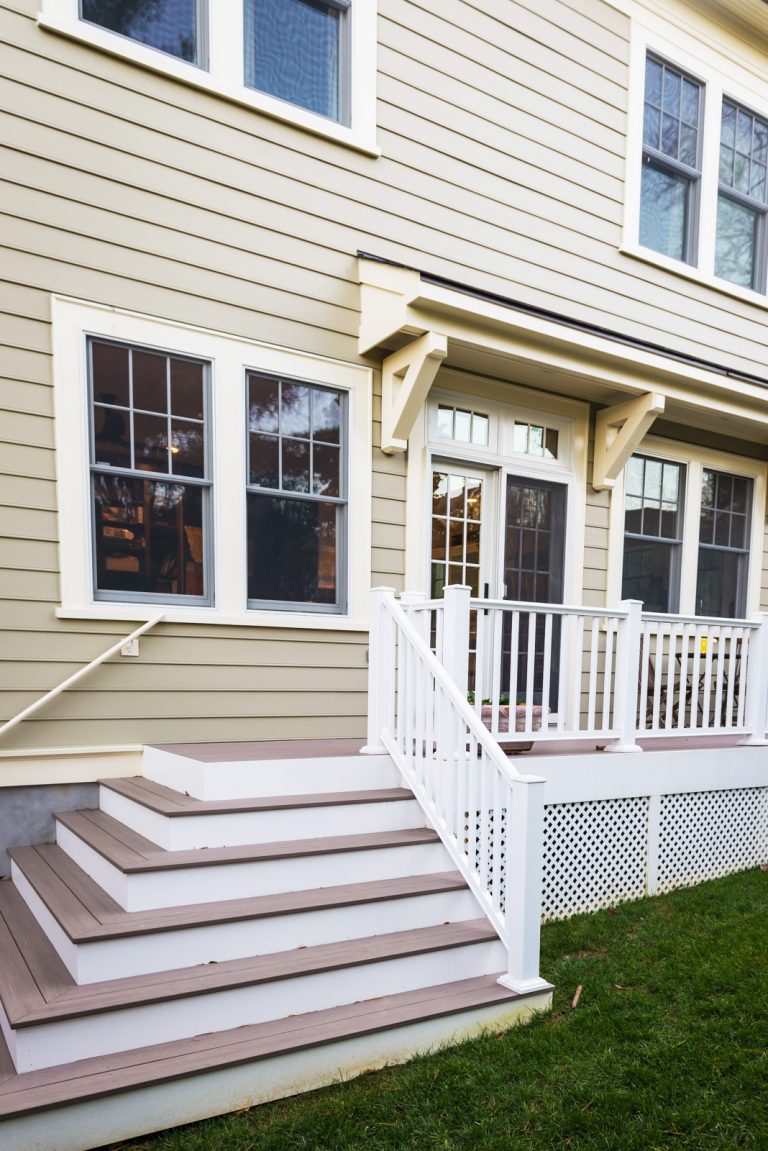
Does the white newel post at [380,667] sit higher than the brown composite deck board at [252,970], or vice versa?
the white newel post at [380,667]

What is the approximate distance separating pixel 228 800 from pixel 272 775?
0.23 m

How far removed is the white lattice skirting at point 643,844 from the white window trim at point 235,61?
14.0 feet

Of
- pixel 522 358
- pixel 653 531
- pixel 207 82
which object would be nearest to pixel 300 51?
pixel 207 82

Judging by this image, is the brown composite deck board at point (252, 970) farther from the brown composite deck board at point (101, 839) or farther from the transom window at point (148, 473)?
the transom window at point (148, 473)

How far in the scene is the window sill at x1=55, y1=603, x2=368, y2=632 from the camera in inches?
142

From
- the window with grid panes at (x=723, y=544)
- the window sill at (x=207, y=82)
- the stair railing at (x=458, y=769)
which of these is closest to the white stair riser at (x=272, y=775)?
the stair railing at (x=458, y=769)

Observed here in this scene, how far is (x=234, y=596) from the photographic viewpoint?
400 centimetres

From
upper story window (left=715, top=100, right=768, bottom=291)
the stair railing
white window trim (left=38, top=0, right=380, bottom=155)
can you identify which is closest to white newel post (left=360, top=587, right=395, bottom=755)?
the stair railing

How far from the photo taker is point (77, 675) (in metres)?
3.53

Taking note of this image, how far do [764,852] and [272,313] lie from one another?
16.2ft

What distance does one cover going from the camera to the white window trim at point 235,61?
138 inches

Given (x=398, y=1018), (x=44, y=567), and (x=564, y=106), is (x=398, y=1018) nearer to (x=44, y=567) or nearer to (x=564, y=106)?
(x=44, y=567)

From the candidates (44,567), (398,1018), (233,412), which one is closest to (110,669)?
(44,567)

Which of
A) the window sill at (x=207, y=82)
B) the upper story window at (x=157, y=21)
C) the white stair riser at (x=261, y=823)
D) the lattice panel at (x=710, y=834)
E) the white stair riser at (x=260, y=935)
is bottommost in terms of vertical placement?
the lattice panel at (x=710, y=834)
